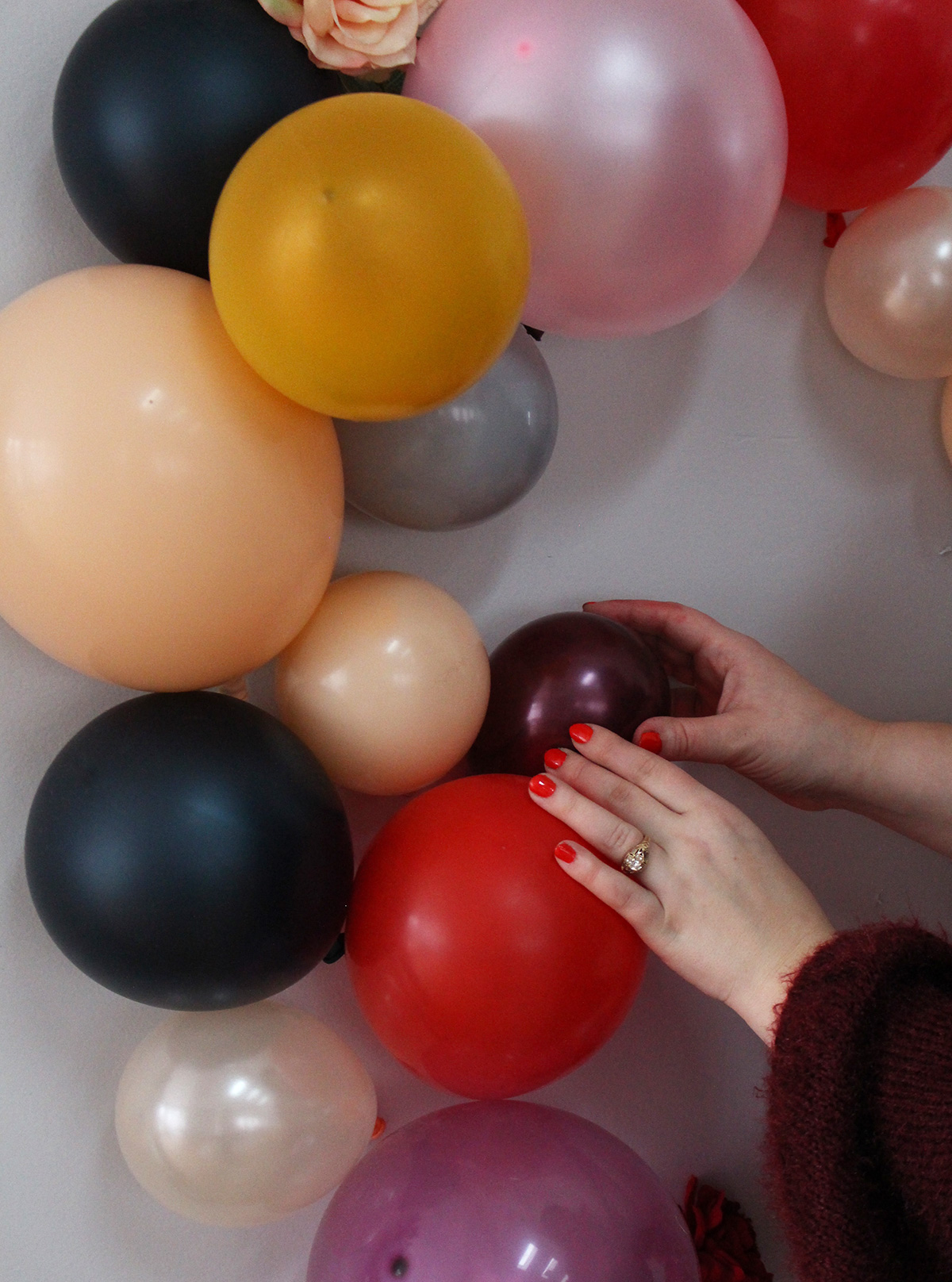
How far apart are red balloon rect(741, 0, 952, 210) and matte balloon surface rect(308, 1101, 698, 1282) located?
100cm

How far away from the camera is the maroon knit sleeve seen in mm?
735

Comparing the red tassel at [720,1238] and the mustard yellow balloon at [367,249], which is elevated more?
the mustard yellow balloon at [367,249]

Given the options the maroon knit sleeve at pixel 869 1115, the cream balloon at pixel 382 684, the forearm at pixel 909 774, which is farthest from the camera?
the forearm at pixel 909 774

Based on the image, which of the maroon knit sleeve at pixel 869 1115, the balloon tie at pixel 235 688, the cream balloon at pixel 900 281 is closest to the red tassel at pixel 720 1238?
the maroon knit sleeve at pixel 869 1115

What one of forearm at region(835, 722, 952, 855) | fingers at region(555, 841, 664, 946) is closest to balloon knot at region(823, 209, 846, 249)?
forearm at region(835, 722, 952, 855)

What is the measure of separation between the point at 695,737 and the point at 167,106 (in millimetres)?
715

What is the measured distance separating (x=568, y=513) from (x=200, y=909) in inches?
24.7

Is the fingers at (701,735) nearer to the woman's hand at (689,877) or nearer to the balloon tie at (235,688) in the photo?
the woman's hand at (689,877)

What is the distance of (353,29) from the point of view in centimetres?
77

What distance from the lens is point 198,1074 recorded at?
84 cm

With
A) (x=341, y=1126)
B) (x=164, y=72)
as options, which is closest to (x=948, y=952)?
(x=341, y=1126)

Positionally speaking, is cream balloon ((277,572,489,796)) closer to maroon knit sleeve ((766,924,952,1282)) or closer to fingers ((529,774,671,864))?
fingers ((529,774,671,864))

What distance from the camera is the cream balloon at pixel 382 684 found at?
843 millimetres

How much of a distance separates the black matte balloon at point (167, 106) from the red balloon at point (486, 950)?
0.54m
